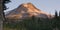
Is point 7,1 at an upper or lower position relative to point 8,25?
upper

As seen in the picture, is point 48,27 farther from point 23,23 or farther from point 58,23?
point 23,23

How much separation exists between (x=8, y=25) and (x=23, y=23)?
2.25ft

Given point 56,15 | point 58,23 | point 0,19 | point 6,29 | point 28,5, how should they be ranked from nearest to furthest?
point 0,19 < point 6,29 < point 58,23 < point 56,15 < point 28,5

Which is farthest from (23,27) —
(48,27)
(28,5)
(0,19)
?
(28,5)

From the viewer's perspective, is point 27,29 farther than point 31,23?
No

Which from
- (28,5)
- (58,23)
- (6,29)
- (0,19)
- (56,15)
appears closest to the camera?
(0,19)

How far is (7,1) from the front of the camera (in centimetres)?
1064

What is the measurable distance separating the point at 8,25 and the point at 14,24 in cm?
29

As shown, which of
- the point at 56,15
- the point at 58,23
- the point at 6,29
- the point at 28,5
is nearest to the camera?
the point at 6,29

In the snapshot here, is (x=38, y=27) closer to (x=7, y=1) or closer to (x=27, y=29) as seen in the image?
Result: (x=27, y=29)

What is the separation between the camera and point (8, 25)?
9.40 meters

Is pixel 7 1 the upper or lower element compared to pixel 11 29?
upper

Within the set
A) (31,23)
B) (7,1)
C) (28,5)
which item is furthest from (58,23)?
(28,5)

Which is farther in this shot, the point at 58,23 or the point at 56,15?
the point at 56,15
